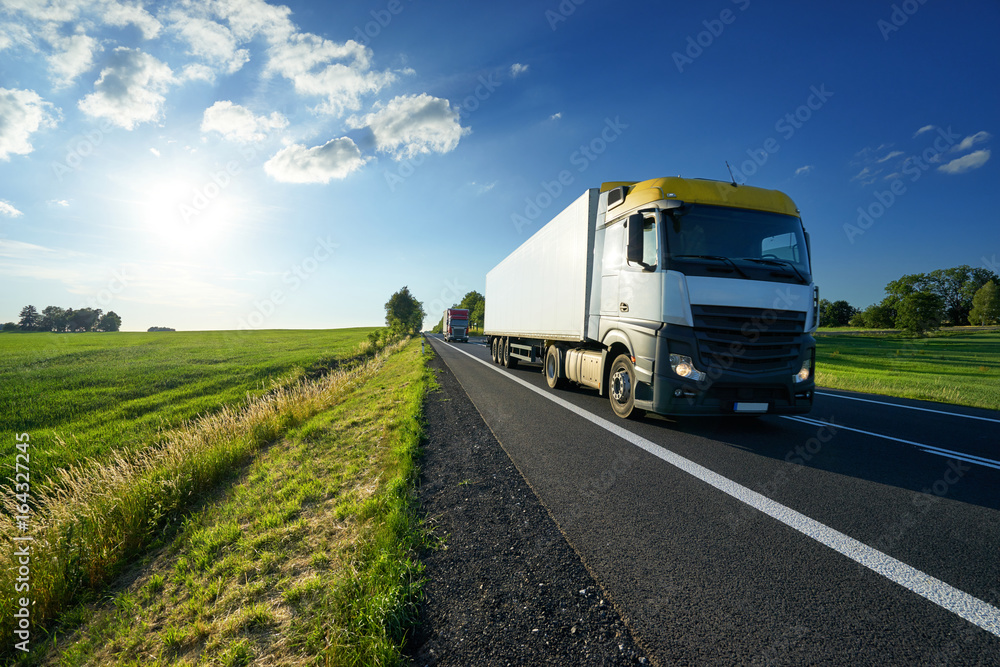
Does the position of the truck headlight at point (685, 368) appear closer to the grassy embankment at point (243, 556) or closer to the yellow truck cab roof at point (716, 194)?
the yellow truck cab roof at point (716, 194)

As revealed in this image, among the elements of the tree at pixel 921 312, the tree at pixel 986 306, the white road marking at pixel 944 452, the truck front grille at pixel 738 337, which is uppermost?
the tree at pixel 986 306

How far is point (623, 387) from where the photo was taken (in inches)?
248

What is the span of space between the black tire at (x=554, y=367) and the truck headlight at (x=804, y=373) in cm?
448

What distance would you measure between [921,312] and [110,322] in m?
119

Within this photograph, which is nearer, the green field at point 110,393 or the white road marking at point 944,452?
the white road marking at point 944,452

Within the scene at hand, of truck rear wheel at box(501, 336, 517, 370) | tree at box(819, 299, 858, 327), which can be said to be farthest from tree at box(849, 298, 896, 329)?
truck rear wheel at box(501, 336, 517, 370)

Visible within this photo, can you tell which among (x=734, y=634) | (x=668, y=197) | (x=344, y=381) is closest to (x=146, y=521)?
(x=734, y=634)

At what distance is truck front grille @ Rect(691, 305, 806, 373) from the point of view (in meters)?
5.26

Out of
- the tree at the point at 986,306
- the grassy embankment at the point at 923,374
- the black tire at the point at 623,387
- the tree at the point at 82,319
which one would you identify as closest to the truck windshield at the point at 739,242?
the black tire at the point at 623,387

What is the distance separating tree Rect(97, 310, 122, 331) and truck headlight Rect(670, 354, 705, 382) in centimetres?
9951

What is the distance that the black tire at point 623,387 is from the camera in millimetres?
6035

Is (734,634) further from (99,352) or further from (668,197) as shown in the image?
(99,352)

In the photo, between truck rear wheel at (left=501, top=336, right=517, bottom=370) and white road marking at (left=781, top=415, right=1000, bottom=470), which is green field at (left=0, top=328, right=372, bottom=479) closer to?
truck rear wheel at (left=501, top=336, right=517, bottom=370)

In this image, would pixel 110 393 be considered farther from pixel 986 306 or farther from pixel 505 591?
pixel 986 306
